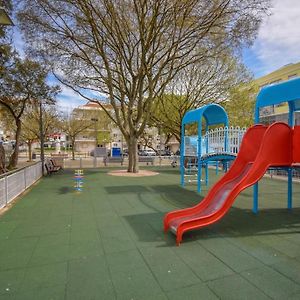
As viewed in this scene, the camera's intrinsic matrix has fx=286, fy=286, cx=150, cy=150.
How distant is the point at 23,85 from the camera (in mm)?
17906

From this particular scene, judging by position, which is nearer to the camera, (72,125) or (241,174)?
(241,174)

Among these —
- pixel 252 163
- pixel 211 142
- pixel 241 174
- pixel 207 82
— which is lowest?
pixel 241 174

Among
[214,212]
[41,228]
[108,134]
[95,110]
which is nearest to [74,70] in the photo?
[41,228]

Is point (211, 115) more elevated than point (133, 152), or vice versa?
point (211, 115)

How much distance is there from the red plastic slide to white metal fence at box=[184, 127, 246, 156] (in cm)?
312

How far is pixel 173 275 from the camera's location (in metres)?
4.00

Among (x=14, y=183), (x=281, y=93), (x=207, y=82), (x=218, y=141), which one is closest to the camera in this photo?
(x=281, y=93)

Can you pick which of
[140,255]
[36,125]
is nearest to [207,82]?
[140,255]

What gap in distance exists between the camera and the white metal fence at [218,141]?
432 inches

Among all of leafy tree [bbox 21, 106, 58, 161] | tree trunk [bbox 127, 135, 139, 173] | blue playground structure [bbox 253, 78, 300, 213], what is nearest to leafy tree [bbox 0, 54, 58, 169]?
tree trunk [bbox 127, 135, 139, 173]

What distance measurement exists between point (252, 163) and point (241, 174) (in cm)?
39

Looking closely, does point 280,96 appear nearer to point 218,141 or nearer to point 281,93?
point 281,93

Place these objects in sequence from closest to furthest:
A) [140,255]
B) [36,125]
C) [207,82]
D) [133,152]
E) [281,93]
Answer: [140,255] < [281,93] < [133,152] < [207,82] < [36,125]

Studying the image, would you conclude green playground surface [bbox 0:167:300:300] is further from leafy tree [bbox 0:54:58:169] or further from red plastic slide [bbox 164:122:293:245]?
leafy tree [bbox 0:54:58:169]
